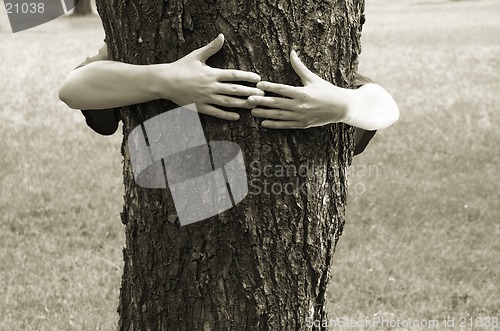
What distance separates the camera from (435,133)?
265 inches

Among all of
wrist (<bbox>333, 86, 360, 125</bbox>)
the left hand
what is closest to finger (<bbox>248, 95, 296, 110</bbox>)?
the left hand

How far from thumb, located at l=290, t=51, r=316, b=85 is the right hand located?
10 cm

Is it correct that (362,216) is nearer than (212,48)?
No

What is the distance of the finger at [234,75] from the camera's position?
5.63 ft

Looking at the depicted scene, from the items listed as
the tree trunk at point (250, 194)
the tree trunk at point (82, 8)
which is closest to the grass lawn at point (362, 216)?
the tree trunk at point (250, 194)

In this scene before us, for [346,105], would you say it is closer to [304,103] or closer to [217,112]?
[304,103]

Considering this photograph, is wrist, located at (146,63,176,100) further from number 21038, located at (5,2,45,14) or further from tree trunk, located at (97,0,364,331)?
number 21038, located at (5,2,45,14)

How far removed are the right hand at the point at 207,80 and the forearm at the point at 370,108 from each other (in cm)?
30

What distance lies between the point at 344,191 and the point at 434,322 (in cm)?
183

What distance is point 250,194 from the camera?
187cm

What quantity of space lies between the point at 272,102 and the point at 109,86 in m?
0.45

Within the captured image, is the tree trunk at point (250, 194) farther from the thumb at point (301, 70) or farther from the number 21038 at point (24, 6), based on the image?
the number 21038 at point (24, 6)

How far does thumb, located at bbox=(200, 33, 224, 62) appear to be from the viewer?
5.59 ft

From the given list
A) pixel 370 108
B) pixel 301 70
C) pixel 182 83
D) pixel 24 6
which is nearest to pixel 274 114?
pixel 301 70
